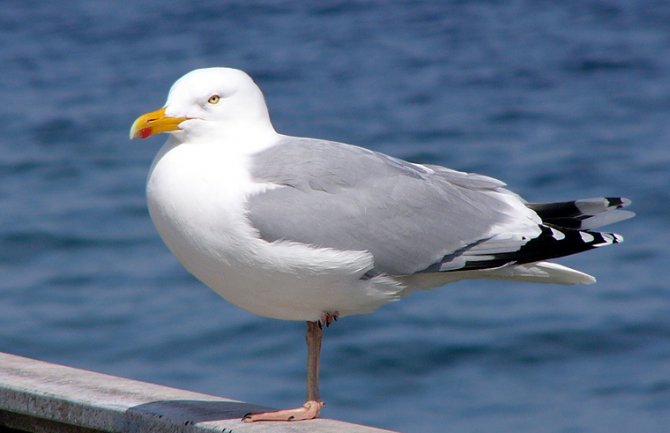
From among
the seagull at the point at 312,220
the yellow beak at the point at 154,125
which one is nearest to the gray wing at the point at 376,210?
the seagull at the point at 312,220

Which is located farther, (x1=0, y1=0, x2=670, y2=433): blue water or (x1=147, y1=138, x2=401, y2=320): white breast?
(x1=0, y1=0, x2=670, y2=433): blue water

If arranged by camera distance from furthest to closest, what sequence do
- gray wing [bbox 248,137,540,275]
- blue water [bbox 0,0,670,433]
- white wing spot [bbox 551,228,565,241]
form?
blue water [bbox 0,0,670,433], white wing spot [bbox 551,228,565,241], gray wing [bbox 248,137,540,275]

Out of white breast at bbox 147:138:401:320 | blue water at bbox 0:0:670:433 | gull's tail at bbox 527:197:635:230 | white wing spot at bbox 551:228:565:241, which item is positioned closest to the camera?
white breast at bbox 147:138:401:320

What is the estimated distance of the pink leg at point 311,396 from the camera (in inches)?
146

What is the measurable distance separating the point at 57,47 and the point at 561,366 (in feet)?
21.6

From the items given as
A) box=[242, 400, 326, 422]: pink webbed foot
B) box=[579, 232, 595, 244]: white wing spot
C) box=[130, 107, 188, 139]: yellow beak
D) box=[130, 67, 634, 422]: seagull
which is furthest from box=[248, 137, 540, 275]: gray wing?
box=[242, 400, 326, 422]: pink webbed foot

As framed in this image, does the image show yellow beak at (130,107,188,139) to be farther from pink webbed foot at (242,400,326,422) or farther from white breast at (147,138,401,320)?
pink webbed foot at (242,400,326,422)

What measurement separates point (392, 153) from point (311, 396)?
645 cm

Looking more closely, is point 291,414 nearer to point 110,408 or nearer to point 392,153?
point 110,408

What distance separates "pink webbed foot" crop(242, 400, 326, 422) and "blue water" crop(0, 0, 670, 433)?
383 centimetres

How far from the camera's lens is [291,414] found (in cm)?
375

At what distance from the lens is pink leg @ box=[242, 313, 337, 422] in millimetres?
3699

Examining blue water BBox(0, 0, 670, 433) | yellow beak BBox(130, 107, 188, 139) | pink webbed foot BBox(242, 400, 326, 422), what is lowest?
pink webbed foot BBox(242, 400, 326, 422)

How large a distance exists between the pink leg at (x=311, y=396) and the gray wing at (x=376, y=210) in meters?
0.25
